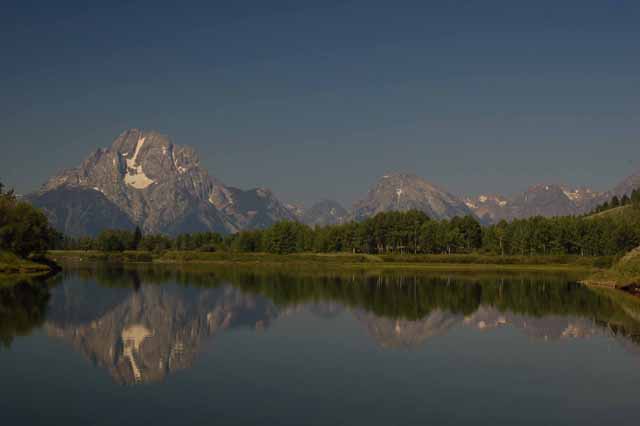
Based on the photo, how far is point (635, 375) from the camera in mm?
33969

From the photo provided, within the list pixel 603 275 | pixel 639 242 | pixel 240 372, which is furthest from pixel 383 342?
pixel 639 242

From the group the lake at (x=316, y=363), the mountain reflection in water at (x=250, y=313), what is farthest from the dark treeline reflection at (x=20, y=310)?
the lake at (x=316, y=363)

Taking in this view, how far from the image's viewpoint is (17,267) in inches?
4766

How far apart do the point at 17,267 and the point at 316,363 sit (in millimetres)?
101954

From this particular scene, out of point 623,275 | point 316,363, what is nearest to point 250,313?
point 316,363

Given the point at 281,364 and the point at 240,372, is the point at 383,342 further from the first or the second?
the point at 240,372

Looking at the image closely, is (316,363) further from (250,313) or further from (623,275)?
(623,275)

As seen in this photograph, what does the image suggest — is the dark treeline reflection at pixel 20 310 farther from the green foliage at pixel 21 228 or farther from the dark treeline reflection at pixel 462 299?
the green foliage at pixel 21 228

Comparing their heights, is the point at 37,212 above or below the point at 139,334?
above

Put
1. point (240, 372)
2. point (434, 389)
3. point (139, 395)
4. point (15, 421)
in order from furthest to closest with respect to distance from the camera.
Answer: point (240, 372) < point (434, 389) < point (139, 395) < point (15, 421)

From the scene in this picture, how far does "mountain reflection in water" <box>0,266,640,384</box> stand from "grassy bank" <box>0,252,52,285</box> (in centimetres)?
2714

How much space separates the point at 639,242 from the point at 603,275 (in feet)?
270

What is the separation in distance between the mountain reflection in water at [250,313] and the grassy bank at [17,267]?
2714 cm

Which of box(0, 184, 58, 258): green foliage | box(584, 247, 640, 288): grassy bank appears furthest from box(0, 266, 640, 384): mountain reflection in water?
box(0, 184, 58, 258): green foliage
